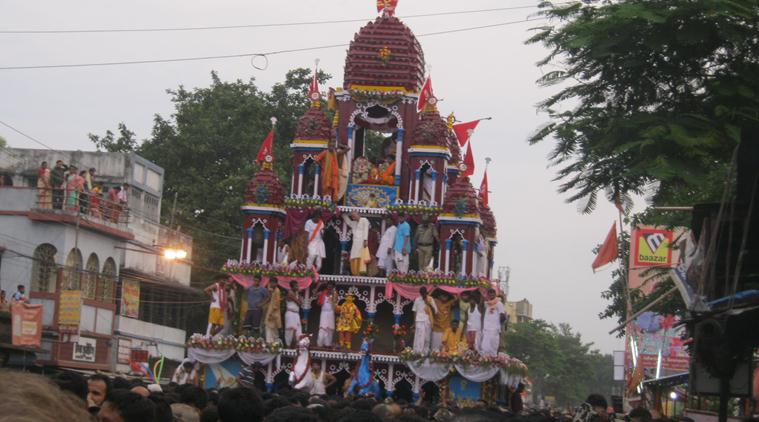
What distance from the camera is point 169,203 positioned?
52.8 meters

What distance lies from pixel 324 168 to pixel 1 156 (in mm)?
17108

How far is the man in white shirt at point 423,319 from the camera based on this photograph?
1235 inches

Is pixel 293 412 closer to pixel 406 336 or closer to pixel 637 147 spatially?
pixel 637 147

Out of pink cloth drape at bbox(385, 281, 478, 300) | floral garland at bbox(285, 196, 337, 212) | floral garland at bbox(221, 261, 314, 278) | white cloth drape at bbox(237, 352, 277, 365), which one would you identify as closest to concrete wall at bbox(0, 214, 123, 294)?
floral garland at bbox(221, 261, 314, 278)

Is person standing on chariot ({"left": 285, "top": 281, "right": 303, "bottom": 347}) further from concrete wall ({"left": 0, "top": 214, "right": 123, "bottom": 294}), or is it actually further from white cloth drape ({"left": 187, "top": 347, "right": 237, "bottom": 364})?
concrete wall ({"left": 0, "top": 214, "right": 123, "bottom": 294})

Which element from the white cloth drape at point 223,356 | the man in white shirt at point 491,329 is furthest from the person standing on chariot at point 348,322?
the man in white shirt at point 491,329

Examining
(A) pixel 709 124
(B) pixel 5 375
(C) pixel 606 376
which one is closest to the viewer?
(B) pixel 5 375

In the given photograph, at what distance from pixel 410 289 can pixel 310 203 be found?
3.61 meters

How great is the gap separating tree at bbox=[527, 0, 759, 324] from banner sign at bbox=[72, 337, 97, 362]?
1087 inches

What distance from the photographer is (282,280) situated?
32625mm

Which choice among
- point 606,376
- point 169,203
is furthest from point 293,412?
point 606,376

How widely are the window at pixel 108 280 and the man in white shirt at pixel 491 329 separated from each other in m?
15.4

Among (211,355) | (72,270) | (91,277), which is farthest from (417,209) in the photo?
(91,277)

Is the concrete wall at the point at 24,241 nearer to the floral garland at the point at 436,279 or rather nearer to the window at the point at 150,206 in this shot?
the window at the point at 150,206
